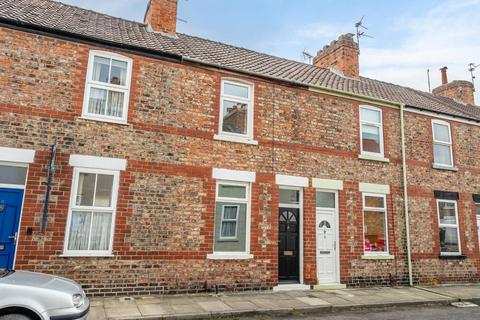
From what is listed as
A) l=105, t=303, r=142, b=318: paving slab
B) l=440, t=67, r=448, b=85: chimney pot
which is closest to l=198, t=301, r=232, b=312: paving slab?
l=105, t=303, r=142, b=318: paving slab

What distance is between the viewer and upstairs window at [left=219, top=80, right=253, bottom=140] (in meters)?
10.1

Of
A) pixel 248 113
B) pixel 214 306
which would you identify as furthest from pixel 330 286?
pixel 248 113

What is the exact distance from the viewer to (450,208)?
12695 mm

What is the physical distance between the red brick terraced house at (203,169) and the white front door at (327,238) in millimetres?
46

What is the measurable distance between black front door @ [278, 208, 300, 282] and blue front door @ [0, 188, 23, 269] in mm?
6489

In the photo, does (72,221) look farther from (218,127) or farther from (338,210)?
(338,210)

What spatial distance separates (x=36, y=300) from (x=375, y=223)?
978 cm

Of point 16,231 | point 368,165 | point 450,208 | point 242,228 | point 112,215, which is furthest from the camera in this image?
point 450,208

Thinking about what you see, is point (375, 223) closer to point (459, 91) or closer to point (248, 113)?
point (248, 113)

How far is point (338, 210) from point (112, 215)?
6.50 meters

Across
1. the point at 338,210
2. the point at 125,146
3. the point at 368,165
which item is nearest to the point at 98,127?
the point at 125,146

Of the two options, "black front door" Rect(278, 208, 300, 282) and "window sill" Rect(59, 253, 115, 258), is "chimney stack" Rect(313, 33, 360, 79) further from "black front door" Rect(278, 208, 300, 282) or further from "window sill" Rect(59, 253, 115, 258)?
"window sill" Rect(59, 253, 115, 258)

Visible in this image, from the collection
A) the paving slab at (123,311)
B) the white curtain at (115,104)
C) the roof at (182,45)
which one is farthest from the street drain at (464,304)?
the white curtain at (115,104)

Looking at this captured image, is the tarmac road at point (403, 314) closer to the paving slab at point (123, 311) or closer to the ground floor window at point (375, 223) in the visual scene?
the paving slab at point (123, 311)
